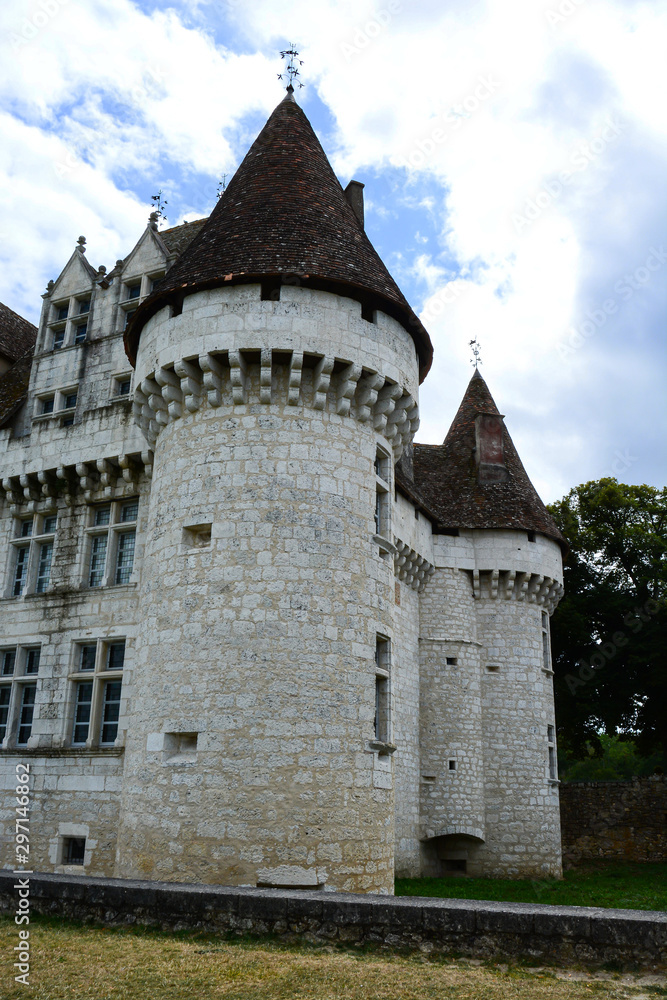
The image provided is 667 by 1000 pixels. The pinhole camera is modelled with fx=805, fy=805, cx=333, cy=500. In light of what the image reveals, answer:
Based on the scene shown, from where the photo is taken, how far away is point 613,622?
26297 mm

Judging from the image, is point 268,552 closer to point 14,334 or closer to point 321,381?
point 321,381

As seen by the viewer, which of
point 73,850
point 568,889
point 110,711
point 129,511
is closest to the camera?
point 73,850

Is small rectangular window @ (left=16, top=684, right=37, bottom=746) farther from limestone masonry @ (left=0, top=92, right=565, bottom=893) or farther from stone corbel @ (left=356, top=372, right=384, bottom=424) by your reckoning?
stone corbel @ (left=356, top=372, right=384, bottom=424)

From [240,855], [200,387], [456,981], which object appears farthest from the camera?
[200,387]

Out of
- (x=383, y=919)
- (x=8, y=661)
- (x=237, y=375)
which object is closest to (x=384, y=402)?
(x=237, y=375)

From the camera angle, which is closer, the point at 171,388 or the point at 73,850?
the point at 171,388

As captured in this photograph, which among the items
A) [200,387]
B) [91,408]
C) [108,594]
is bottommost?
[108,594]

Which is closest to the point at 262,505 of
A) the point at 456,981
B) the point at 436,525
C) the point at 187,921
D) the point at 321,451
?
the point at 321,451

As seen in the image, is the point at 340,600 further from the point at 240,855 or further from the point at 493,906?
the point at 493,906

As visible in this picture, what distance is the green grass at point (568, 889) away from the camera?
13.5 metres

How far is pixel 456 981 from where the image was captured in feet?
18.3

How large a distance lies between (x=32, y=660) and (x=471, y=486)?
38.2ft

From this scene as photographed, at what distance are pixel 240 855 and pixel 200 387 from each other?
20.9 ft

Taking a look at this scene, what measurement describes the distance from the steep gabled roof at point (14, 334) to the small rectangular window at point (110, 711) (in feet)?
30.0
